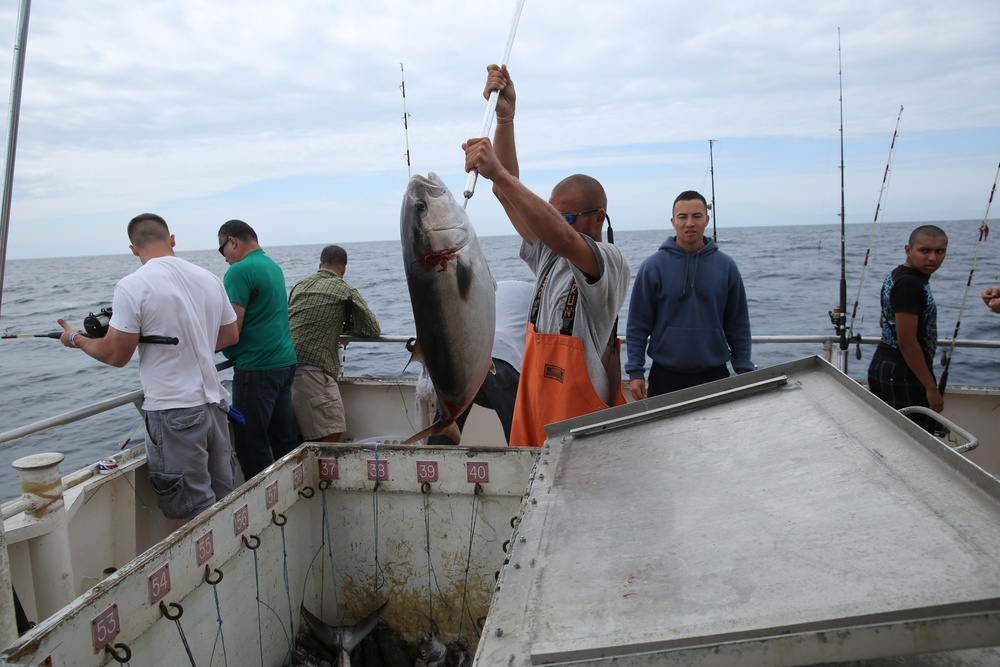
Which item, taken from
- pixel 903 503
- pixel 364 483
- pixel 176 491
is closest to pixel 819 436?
pixel 903 503

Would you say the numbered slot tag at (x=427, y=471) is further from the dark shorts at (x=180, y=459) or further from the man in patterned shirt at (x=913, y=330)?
the man in patterned shirt at (x=913, y=330)

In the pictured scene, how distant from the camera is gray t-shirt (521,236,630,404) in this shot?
3.18 m

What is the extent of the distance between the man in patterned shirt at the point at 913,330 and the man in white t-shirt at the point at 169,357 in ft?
15.2

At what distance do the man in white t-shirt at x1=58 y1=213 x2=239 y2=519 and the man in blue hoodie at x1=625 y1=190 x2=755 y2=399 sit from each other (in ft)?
8.90

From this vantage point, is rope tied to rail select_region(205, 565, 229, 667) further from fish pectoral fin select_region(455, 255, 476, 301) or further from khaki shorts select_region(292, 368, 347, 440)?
khaki shorts select_region(292, 368, 347, 440)

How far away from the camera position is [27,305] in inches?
1119

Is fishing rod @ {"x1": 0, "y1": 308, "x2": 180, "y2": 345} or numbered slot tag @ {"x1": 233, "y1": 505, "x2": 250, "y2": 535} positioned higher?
fishing rod @ {"x1": 0, "y1": 308, "x2": 180, "y2": 345}

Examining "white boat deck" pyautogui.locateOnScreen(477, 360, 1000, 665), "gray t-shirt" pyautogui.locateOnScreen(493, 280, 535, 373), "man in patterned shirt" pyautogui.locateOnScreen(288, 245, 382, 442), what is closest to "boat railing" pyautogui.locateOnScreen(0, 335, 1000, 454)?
"man in patterned shirt" pyautogui.locateOnScreen(288, 245, 382, 442)

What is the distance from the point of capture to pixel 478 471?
125 inches

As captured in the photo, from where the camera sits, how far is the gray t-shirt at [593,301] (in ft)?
10.4

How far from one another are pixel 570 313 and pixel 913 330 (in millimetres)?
2861

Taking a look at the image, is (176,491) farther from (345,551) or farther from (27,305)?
(27,305)

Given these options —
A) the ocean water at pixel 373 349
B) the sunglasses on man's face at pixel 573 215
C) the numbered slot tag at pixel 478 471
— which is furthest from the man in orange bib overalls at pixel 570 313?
the ocean water at pixel 373 349

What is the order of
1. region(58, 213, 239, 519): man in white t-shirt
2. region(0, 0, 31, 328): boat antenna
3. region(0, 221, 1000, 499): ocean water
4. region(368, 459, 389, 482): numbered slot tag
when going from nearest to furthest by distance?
region(0, 0, 31, 328): boat antenna < region(368, 459, 389, 482): numbered slot tag < region(58, 213, 239, 519): man in white t-shirt < region(0, 221, 1000, 499): ocean water
